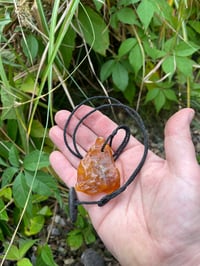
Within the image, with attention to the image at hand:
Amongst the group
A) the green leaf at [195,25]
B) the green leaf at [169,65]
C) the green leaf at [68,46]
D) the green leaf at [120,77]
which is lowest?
the green leaf at [120,77]

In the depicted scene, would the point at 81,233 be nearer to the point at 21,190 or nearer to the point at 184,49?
the point at 21,190

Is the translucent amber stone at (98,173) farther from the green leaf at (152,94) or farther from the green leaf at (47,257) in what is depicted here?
the green leaf at (152,94)

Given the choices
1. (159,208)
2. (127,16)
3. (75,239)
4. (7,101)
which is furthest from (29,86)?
(159,208)

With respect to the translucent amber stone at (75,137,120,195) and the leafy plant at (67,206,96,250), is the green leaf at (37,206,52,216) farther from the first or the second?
the translucent amber stone at (75,137,120,195)

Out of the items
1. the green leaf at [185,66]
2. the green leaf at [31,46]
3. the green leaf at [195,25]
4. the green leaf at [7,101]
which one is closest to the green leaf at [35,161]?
the green leaf at [7,101]

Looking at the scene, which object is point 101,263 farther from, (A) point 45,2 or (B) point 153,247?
(A) point 45,2

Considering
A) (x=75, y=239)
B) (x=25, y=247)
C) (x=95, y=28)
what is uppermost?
(x=95, y=28)
